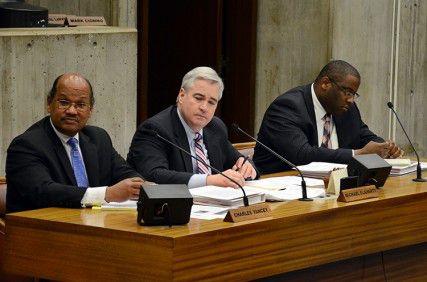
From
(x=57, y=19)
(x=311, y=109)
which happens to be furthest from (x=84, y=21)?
(x=311, y=109)

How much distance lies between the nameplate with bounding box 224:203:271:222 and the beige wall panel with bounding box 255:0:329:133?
15.3ft

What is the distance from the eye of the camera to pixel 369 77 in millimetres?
10172

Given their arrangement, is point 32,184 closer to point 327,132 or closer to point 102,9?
point 327,132

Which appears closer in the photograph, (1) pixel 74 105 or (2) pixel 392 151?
(1) pixel 74 105

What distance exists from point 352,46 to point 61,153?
4.75 metres

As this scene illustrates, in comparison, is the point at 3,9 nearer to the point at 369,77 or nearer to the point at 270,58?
the point at 270,58

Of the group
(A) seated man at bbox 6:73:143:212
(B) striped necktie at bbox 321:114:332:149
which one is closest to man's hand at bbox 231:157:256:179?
(A) seated man at bbox 6:73:143:212

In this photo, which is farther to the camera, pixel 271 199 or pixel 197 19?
pixel 197 19

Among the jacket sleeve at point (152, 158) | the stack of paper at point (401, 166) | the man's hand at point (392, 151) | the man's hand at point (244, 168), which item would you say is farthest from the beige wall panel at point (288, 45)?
the jacket sleeve at point (152, 158)

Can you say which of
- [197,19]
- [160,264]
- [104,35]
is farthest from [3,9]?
[160,264]

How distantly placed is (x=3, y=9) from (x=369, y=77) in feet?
11.8

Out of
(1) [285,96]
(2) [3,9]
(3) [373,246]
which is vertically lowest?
(3) [373,246]

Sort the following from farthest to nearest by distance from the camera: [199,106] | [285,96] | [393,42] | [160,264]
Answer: [393,42] < [285,96] < [199,106] < [160,264]

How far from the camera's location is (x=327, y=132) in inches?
293
